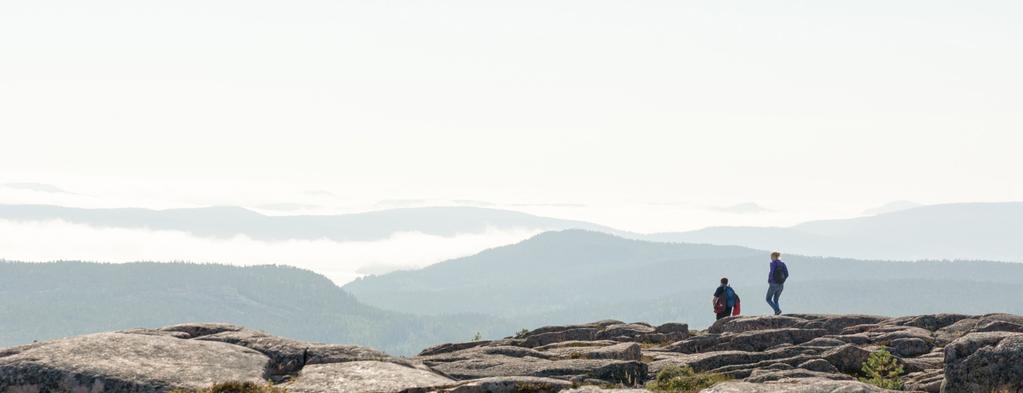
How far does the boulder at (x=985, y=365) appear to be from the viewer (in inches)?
842

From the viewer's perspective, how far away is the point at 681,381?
25.0 m

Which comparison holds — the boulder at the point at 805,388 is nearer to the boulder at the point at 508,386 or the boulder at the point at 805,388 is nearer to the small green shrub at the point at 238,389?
the boulder at the point at 508,386

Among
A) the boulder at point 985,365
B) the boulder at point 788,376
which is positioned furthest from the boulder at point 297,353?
the boulder at point 985,365

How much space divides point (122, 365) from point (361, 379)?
392cm

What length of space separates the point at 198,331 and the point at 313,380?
742cm

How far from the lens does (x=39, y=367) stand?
1827cm

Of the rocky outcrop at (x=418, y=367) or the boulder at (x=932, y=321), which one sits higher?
the boulder at (x=932, y=321)

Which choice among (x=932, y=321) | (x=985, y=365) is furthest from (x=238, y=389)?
(x=932, y=321)

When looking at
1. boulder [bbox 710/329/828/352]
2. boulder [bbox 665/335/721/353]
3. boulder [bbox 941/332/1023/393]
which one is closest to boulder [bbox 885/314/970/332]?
boulder [bbox 710/329/828/352]

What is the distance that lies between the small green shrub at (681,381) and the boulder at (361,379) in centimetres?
638

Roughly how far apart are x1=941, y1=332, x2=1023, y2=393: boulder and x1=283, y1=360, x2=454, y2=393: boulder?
404 inches

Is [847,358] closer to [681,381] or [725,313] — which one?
[681,381]

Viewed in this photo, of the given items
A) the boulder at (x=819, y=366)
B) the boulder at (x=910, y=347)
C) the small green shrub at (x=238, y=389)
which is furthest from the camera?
the boulder at (x=910, y=347)

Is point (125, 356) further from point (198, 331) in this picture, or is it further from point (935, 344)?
point (935, 344)
